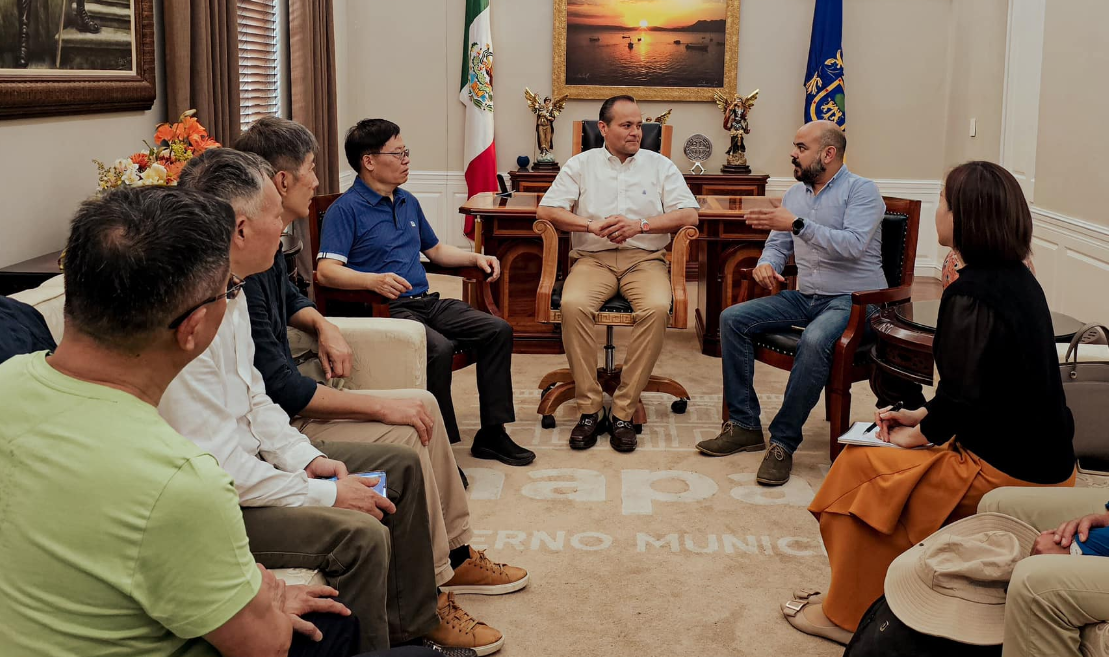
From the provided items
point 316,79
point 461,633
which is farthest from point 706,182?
point 461,633

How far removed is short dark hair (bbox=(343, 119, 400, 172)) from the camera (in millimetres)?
3646

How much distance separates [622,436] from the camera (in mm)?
3867

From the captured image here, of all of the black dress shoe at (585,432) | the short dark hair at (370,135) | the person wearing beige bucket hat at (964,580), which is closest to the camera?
the person wearing beige bucket hat at (964,580)

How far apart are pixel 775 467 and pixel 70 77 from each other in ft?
8.89

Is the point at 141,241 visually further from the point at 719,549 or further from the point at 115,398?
the point at 719,549

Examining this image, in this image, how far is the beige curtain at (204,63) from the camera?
396 cm

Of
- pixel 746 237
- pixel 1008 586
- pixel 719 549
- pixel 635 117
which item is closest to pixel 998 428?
pixel 1008 586

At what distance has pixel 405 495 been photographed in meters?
2.23

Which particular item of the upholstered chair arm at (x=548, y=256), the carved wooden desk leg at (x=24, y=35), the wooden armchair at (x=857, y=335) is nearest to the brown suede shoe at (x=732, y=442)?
the wooden armchair at (x=857, y=335)

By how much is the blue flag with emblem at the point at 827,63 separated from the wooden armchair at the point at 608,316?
3.47m

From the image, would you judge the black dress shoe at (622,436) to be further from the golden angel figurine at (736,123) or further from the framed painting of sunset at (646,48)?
the framed painting of sunset at (646,48)

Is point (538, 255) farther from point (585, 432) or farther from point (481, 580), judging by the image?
point (481, 580)

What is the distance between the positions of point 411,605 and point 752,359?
6.54 ft

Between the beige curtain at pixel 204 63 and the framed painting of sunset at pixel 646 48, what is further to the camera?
the framed painting of sunset at pixel 646 48
